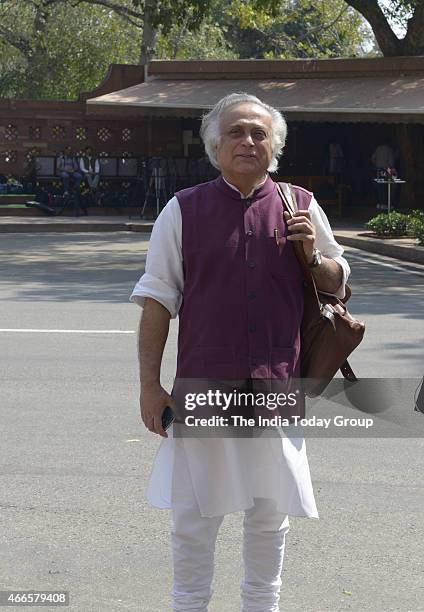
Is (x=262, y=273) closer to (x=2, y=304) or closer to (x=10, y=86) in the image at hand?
(x=2, y=304)

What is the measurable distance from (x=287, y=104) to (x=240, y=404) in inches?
970

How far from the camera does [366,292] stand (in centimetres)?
1614

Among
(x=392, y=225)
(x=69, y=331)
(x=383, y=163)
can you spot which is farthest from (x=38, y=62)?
(x=69, y=331)

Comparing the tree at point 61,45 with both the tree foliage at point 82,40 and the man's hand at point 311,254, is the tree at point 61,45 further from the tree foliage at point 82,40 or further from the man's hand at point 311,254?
Result: the man's hand at point 311,254

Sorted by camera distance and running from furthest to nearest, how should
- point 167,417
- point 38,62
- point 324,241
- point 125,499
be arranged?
point 38,62 → point 125,499 → point 324,241 → point 167,417

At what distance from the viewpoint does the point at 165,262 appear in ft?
13.5

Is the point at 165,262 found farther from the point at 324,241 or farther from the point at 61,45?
the point at 61,45

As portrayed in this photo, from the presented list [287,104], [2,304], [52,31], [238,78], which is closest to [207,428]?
[2,304]

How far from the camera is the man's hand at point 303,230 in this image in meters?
4.03

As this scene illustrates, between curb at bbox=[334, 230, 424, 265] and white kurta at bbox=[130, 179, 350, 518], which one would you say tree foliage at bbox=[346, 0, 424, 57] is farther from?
white kurta at bbox=[130, 179, 350, 518]

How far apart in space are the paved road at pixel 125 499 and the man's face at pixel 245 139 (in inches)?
67.3

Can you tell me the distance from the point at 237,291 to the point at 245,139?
0.46 m

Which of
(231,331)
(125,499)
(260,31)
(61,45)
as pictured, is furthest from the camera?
(260,31)

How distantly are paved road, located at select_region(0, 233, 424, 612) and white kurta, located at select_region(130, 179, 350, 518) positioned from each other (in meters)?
0.94
